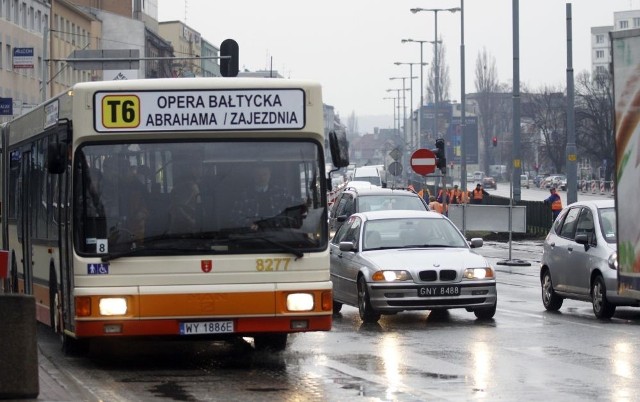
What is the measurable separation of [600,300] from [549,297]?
6.34 feet

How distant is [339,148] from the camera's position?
14266mm

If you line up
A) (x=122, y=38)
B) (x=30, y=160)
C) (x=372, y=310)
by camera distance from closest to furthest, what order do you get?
(x=30, y=160)
(x=372, y=310)
(x=122, y=38)

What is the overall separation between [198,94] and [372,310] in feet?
20.1

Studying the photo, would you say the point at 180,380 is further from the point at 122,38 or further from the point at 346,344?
the point at 122,38

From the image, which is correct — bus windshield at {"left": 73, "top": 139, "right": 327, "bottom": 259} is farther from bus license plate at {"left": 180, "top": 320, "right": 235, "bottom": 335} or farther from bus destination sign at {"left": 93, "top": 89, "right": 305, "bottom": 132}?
bus license plate at {"left": 180, "top": 320, "right": 235, "bottom": 335}

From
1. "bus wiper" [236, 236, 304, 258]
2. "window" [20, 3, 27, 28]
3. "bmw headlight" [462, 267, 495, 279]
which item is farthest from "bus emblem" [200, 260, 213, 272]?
"window" [20, 3, 27, 28]

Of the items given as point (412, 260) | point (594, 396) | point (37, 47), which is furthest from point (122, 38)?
point (594, 396)

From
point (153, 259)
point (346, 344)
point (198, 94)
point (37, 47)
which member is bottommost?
point (346, 344)

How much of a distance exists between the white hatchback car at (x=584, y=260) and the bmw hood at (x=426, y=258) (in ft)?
5.08

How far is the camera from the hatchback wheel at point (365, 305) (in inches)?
779

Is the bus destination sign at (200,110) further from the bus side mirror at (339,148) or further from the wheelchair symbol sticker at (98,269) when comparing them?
the wheelchair symbol sticker at (98,269)

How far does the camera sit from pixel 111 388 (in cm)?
1277

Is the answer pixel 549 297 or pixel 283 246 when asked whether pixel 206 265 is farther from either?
pixel 549 297

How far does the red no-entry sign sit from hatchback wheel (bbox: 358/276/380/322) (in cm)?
1733
